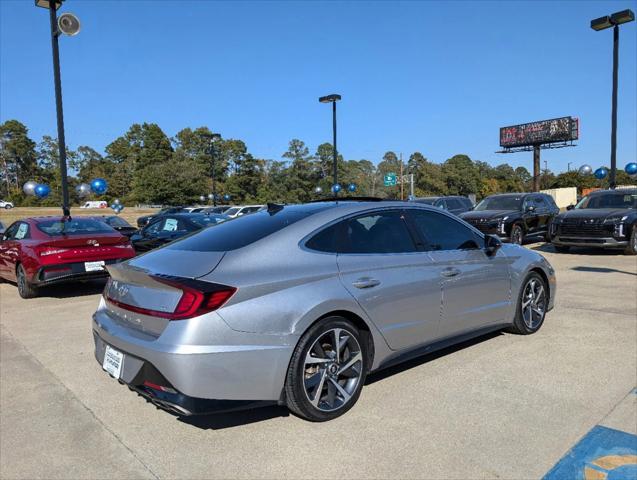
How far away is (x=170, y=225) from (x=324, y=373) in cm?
922

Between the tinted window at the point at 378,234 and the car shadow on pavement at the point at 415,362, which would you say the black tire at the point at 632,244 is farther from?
the tinted window at the point at 378,234

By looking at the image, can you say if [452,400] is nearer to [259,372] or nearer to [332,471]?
[332,471]

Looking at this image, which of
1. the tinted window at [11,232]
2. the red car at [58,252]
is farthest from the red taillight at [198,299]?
the tinted window at [11,232]

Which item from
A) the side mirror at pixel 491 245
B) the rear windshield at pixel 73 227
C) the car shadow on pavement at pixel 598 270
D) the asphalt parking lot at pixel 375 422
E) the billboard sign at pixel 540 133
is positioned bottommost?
the asphalt parking lot at pixel 375 422

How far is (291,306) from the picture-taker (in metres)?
3.05

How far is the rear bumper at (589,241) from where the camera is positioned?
11.5 m

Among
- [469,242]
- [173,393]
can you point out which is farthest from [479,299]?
[173,393]

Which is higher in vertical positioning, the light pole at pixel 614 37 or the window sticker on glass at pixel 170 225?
the light pole at pixel 614 37

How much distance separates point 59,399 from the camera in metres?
3.85

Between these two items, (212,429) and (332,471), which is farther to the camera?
(212,429)

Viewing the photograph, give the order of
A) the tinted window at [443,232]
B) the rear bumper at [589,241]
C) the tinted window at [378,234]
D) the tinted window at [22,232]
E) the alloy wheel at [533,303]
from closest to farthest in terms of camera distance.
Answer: the tinted window at [378,234]
the tinted window at [443,232]
the alloy wheel at [533,303]
the tinted window at [22,232]
the rear bumper at [589,241]

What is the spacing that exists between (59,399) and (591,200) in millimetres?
13711

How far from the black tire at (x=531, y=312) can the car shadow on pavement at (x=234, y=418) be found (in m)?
2.78

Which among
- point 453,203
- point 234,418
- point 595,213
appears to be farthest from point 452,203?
point 234,418
